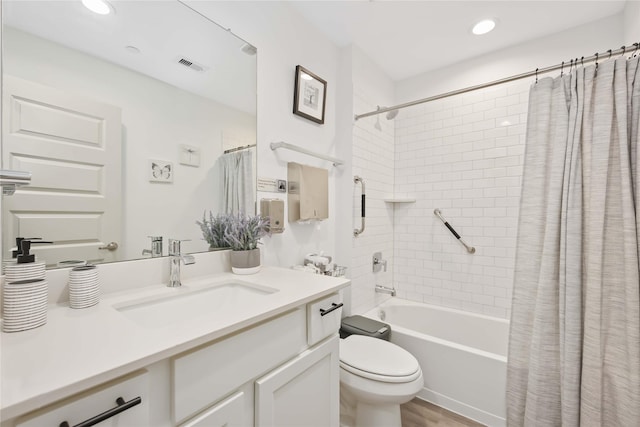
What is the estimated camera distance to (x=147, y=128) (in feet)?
3.62

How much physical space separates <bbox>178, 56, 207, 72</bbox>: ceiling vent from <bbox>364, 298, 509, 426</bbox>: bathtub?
6.53 feet

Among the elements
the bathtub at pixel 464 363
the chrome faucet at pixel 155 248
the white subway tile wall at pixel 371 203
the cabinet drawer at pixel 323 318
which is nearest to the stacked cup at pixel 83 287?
the chrome faucet at pixel 155 248

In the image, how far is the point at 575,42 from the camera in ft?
6.41

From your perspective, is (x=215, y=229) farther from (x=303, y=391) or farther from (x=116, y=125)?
(x=303, y=391)

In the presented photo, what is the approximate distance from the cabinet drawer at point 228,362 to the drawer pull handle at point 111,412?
0.27 feet

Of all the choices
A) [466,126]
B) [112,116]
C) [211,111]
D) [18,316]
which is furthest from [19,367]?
[466,126]

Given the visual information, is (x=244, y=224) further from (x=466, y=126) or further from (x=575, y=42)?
(x=575, y=42)

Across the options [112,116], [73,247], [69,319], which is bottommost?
[69,319]

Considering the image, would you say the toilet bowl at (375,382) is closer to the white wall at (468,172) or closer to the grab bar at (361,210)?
the grab bar at (361,210)

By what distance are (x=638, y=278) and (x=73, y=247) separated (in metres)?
2.19

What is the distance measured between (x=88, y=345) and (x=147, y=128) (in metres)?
0.83

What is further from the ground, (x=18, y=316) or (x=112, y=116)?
(x=112, y=116)

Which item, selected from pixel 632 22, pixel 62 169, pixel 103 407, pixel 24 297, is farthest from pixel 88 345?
pixel 632 22

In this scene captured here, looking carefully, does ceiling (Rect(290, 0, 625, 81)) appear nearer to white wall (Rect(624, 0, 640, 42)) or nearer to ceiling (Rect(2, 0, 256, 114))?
white wall (Rect(624, 0, 640, 42))
